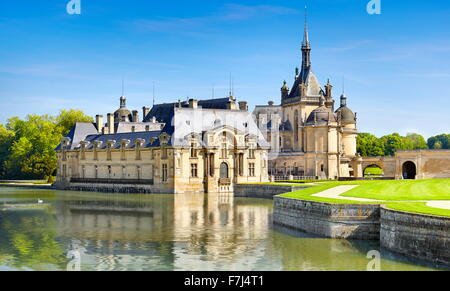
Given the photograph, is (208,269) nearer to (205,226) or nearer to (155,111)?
(205,226)

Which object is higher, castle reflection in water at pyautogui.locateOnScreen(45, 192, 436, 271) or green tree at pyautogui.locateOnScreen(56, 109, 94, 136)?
green tree at pyautogui.locateOnScreen(56, 109, 94, 136)

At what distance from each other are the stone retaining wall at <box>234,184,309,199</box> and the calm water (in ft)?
37.1

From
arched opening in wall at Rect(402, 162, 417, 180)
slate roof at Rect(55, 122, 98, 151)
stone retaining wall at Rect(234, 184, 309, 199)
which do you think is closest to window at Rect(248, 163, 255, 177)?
stone retaining wall at Rect(234, 184, 309, 199)

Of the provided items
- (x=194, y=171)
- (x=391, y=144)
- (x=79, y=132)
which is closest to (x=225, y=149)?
(x=194, y=171)

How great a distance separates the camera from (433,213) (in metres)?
26.0

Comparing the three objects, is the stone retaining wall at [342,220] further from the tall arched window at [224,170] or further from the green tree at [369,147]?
the green tree at [369,147]

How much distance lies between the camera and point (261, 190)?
66.7m

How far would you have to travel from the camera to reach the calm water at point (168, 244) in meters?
26.0

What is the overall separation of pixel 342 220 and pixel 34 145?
82218 mm

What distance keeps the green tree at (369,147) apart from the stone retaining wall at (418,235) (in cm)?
9962

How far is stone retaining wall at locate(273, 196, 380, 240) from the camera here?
3139cm

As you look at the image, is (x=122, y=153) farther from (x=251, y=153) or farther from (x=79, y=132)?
(x=251, y=153)

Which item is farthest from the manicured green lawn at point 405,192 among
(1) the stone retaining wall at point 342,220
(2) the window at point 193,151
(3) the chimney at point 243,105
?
(3) the chimney at point 243,105

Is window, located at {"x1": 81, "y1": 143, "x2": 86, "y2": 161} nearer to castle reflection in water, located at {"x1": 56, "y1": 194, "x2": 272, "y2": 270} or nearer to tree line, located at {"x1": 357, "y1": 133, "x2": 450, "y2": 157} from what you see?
castle reflection in water, located at {"x1": 56, "y1": 194, "x2": 272, "y2": 270}
